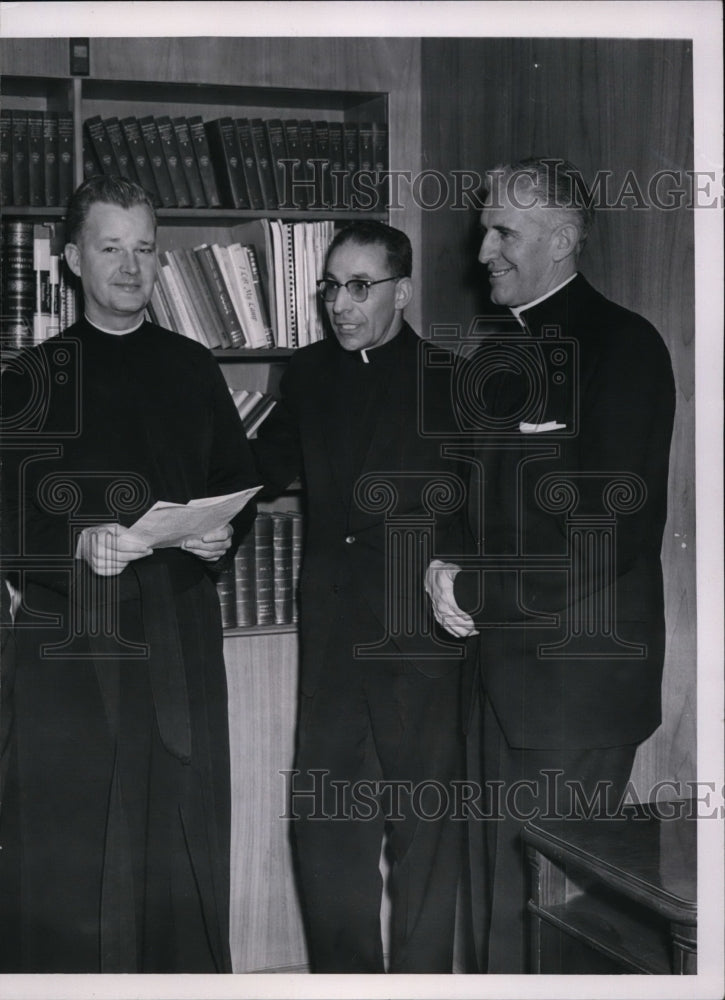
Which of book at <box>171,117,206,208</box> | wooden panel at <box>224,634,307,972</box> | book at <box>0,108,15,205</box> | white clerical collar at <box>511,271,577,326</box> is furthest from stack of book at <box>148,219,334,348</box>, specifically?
wooden panel at <box>224,634,307,972</box>

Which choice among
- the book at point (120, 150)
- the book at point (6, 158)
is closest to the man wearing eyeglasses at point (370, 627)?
the book at point (120, 150)

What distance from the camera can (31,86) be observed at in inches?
94.4

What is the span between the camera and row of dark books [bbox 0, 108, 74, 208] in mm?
2363

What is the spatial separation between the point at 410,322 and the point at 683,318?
1.96ft

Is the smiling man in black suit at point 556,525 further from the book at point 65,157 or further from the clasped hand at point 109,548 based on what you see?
the book at point 65,157

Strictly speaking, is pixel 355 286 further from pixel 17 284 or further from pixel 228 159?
pixel 17 284

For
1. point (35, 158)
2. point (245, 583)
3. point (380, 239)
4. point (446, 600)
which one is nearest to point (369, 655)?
point (446, 600)

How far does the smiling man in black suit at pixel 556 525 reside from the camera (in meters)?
2.31

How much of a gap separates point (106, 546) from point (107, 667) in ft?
0.85

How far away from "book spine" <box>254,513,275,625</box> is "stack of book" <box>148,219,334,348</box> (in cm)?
40

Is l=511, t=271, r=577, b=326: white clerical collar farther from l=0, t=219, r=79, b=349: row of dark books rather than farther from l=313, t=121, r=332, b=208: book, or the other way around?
l=0, t=219, r=79, b=349: row of dark books

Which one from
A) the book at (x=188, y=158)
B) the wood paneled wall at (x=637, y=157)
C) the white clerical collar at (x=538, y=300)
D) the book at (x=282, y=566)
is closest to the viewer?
the wood paneled wall at (x=637, y=157)

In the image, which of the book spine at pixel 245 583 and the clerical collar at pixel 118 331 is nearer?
the clerical collar at pixel 118 331

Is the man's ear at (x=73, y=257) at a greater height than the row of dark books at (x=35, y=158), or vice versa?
the row of dark books at (x=35, y=158)
